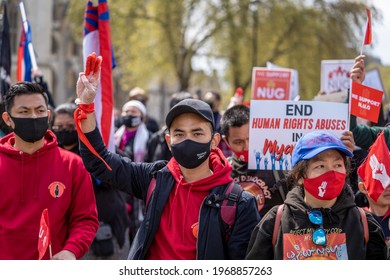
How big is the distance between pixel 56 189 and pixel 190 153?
Answer: 0.90 m

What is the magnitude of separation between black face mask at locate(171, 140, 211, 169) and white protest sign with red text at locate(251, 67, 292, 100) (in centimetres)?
456

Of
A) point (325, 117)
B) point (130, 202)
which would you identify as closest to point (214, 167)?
point (325, 117)

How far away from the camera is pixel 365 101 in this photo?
5285 millimetres

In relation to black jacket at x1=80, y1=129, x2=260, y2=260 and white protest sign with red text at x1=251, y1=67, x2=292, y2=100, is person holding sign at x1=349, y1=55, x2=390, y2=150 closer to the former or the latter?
black jacket at x1=80, y1=129, x2=260, y2=260

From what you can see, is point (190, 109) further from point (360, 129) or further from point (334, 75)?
point (334, 75)

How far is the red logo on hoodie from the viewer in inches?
164

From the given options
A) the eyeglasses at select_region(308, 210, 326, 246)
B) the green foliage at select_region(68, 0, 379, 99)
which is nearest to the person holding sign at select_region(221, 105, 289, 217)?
the eyeglasses at select_region(308, 210, 326, 246)

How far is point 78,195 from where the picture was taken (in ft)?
14.0

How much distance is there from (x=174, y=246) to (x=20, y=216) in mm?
978

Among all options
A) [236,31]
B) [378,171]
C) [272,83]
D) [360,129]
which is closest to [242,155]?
[360,129]

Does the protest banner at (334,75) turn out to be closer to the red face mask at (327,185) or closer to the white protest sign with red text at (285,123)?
the white protest sign with red text at (285,123)

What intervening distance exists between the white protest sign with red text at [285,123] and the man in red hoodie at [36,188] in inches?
57.4

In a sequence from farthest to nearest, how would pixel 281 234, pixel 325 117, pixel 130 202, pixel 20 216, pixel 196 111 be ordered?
1. pixel 130 202
2. pixel 325 117
3. pixel 20 216
4. pixel 196 111
5. pixel 281 234

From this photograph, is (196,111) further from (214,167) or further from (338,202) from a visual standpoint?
(338,202)
